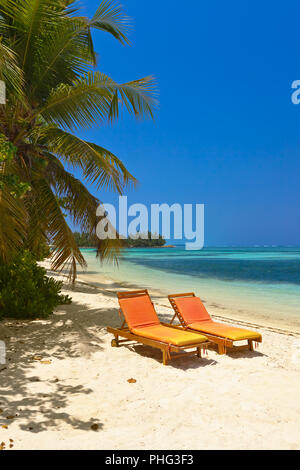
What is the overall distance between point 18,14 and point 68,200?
3575 millimetres

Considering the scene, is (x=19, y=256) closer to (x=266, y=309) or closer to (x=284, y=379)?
(x=284, y=379)

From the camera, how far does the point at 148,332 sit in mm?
5805

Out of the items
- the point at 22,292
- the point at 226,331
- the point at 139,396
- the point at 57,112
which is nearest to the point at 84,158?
the point at 57,112

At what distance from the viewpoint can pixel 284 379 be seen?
4.91m

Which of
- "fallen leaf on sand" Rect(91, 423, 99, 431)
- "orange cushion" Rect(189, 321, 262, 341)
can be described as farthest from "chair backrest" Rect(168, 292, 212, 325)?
"fallen leaf on sand" Rect(91, 423, 99, 431)

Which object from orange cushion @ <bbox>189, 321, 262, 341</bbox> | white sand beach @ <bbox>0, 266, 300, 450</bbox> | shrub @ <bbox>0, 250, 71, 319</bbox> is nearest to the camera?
white sand beach @ <bbox>0, 266, 300, 450</bbox>

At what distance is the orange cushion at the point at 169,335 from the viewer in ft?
17.4

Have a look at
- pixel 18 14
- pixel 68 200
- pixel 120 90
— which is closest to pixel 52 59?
pixel 18 14

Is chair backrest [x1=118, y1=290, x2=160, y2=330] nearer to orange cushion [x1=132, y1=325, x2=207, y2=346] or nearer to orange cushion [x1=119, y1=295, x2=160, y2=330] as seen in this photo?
orange cushion [x1=119, y1=295, x2=160, y2=330]

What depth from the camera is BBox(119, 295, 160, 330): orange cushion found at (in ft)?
20.4

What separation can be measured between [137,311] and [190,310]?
1.05 m

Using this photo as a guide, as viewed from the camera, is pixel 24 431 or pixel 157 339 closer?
pixel 24 431

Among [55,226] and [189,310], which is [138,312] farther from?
[55,226]

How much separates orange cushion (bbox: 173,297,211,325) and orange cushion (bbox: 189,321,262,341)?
0.15m
